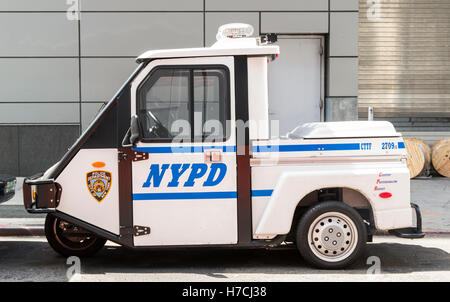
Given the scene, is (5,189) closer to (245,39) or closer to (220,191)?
(220,191)

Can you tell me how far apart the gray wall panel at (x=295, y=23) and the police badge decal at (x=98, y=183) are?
7646 millimetres

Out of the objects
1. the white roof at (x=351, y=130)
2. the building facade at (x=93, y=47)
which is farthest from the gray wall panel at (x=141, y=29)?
the white roof at (x=351, y=130)

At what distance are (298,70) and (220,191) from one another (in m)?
7.50

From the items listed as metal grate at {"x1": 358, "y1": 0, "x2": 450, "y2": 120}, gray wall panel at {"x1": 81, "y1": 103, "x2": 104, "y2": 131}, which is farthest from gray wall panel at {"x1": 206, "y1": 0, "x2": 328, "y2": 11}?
gray wall panel at {"x1": 81, "y1": 103, "x2": 104, "y2": 131}

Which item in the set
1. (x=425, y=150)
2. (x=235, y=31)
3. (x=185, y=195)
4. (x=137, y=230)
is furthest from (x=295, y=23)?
(x=137, y=230)

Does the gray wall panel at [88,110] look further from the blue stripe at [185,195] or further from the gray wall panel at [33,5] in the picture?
the blue stripe at [185,195]

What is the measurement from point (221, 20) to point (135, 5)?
1.96 meters

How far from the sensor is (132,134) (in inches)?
226

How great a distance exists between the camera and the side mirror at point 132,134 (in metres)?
5.73

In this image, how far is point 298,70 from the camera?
12.8 meters

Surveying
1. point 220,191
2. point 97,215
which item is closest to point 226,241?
point 220,191

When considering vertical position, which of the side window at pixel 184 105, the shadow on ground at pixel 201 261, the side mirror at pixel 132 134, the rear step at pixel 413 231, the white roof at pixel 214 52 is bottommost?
the shadow on ground at pixel 201 261

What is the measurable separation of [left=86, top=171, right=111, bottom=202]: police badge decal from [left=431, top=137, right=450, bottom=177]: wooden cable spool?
9580 millimetres
